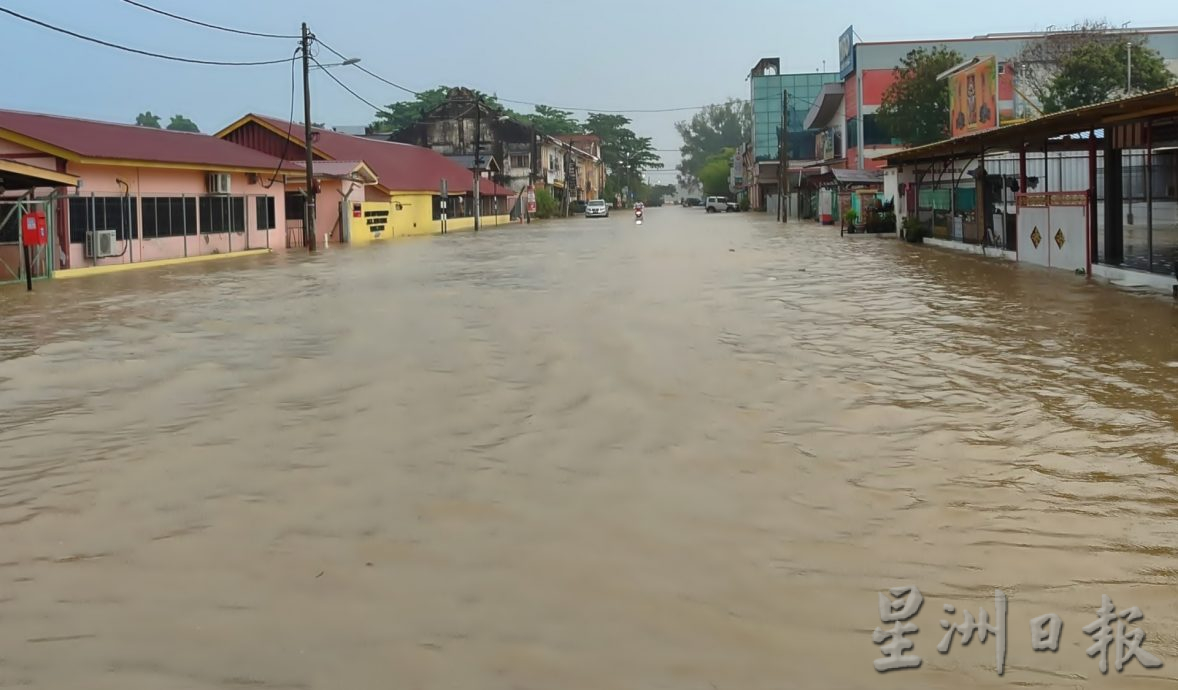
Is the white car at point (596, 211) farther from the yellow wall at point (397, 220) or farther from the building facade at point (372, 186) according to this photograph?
the yellow wall at point (397, 220)

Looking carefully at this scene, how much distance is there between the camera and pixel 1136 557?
5.89 metres

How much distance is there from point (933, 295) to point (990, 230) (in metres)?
12.7

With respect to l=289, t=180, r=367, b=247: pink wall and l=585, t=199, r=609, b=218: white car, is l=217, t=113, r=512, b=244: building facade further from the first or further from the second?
l=585, t=199, r=609, b=218: white car

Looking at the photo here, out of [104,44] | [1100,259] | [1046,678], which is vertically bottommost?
[1046,678]

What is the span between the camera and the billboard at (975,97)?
34.0 metres

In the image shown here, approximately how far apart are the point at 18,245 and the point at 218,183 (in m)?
10.5

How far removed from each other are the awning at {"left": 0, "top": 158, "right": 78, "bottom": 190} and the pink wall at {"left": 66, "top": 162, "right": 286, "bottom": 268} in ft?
11.4

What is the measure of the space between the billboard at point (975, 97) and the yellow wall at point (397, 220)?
75.3 ft

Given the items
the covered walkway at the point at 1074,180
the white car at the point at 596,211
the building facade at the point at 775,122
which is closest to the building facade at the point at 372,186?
the white car at the point at 596,211

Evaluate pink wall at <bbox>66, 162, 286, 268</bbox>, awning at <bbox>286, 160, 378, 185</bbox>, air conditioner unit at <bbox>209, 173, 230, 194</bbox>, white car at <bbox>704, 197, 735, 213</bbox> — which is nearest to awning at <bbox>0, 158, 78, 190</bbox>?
pink wall at <bbox>66, 162, 286, 268</bbox>

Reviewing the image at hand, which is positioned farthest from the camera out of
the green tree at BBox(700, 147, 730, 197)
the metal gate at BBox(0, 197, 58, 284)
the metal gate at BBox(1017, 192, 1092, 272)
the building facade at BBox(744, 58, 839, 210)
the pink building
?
the green tree at BBox(700, 147, 730, 197)

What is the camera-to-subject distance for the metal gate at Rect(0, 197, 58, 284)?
81.4 ft

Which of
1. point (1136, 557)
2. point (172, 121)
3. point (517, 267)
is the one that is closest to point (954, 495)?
point (1136, 557)

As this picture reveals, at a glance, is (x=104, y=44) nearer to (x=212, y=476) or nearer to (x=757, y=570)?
(x=212, y=476)
